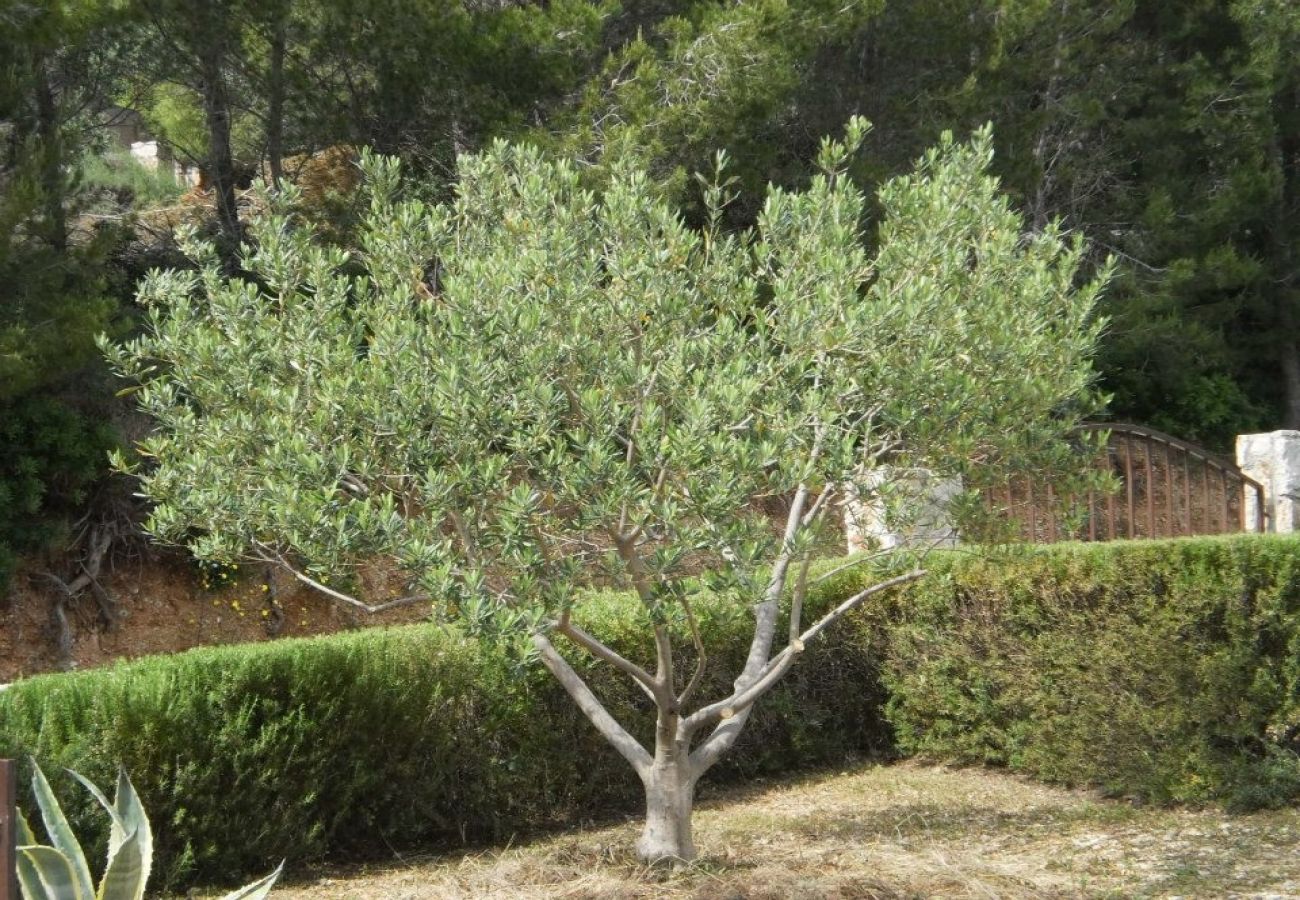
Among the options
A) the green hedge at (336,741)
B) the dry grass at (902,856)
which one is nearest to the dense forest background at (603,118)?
the green hedge at (336,741)

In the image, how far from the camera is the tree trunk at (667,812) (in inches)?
238

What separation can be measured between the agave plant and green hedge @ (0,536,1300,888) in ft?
4.33

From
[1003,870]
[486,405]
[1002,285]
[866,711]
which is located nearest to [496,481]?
[486,405]

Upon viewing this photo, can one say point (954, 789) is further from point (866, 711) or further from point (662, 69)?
point (662, 69)

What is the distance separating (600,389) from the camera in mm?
5062

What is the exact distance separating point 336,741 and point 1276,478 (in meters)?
8.65

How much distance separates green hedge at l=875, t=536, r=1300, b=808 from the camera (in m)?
7.25

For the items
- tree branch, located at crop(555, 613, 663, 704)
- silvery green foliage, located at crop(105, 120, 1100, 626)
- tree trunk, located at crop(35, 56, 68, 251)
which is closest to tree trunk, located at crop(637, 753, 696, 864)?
tree branch, located at crop(555, 613, 663, 704)

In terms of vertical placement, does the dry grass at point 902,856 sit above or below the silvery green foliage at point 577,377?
below

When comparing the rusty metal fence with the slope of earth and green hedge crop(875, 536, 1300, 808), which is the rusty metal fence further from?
the slope of earth

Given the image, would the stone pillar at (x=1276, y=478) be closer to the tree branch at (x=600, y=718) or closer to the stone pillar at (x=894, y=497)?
the stone pillar at (x=894, y=497)

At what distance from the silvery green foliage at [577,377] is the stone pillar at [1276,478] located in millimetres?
6530

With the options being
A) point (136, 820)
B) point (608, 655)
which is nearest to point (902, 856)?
point (608, 655)

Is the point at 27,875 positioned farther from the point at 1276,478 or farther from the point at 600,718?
the point at 1276,478
